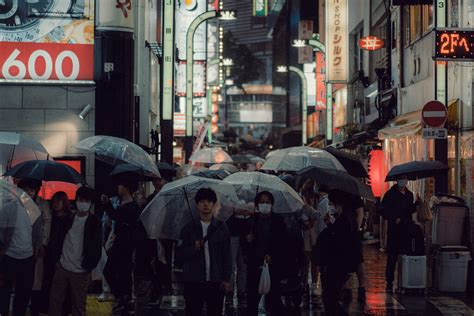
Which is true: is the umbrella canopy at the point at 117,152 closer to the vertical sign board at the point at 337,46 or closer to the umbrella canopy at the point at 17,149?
the umbrella canopy at the point at 17,149

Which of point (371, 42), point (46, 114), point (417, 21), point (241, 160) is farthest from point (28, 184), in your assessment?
point (241, 160)

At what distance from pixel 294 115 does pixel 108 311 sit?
243ft

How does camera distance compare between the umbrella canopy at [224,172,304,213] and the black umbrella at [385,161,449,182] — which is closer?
the umbrella canopy at [224,172,304,213]

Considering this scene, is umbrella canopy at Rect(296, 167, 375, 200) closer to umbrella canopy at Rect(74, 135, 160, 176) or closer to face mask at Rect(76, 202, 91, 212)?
umbrella canopy at Rect(74, 135, 160, 176)

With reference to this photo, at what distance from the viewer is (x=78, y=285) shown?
1019 cm

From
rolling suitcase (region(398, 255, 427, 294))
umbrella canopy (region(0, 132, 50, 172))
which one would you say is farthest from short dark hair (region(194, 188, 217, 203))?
rolling suitcase (region(398, 255, 427, 294))

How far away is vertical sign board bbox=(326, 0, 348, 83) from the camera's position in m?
33.5

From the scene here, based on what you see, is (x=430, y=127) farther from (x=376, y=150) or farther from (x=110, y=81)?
(x=376, y=150)

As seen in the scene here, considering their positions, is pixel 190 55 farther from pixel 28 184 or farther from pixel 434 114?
pixel 28 184

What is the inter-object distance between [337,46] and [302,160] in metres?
19.0

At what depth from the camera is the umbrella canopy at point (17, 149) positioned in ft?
41.9

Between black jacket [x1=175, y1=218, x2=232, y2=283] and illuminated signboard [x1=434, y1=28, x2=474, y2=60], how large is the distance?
8.40 metres

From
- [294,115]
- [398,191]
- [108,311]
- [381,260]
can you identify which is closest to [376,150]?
[381,260]

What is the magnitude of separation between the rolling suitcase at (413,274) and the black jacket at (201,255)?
621 cm
